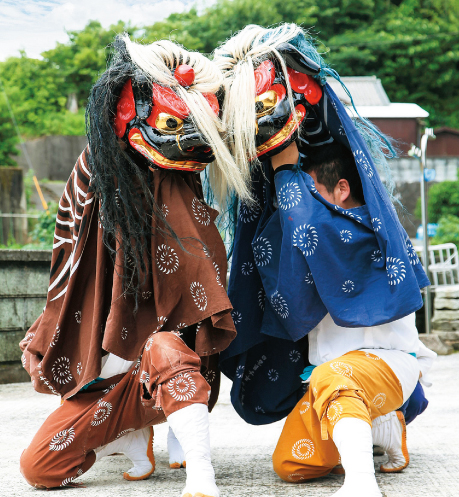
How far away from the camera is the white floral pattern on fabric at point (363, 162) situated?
2.13 m

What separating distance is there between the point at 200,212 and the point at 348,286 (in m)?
0.57

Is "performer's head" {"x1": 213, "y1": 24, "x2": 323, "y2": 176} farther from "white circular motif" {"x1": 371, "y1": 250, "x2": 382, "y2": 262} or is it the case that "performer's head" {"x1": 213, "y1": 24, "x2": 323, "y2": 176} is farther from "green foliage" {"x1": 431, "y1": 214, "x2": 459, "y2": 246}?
"green foliage" {"x1": 431, "y1": 214, "x2": 459, "y2": 246}

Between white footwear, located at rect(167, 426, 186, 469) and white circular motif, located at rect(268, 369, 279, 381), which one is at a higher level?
white circular motif, located at rect(268, 369, 279, 381)

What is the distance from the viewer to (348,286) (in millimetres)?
2049

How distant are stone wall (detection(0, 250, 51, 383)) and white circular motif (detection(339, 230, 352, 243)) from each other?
9.30 feet

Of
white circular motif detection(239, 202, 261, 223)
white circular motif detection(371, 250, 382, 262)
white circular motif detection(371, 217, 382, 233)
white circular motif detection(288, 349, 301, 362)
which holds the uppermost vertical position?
white circular motif detection(239, 202, 261, 223)

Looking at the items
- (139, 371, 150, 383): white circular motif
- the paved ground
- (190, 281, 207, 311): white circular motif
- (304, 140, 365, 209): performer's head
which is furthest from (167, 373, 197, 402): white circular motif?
(304, 140, 365, 209): performer's head

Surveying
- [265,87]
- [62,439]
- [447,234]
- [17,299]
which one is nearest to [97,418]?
[62,439]

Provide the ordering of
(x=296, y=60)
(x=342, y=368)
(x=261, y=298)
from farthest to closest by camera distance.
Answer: (x=261, y=298) → (x=296, y=60) → (x=342, y=368)

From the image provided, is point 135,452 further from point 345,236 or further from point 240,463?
point 345,236

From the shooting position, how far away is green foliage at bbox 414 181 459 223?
41.0ft

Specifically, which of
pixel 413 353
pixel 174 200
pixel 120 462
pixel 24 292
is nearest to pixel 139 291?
pixel 174 200

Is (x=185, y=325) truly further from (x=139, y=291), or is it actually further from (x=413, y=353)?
(x=413, y=353)

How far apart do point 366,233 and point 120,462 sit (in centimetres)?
139
